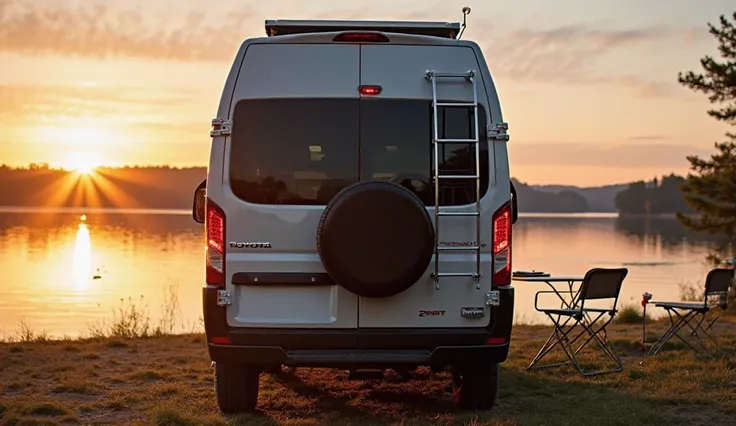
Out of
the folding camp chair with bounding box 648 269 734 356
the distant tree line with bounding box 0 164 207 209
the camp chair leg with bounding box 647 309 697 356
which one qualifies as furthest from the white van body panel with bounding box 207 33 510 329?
the distant tree line with bounding box 0 164 207 209

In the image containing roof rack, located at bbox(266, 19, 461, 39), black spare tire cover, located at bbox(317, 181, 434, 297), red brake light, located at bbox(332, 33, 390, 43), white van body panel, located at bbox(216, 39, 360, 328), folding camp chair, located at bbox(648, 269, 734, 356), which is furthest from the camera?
folding camp chair, located at bbox(648, 269, 734, 356)

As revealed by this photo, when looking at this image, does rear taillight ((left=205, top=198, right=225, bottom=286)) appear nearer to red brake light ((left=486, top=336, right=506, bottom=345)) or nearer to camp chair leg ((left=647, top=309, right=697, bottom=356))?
red brake light ((left=486, top=336, right=506, bottom=345))

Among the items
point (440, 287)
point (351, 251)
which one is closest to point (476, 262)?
point (440, 287)

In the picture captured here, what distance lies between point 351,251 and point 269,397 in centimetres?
222

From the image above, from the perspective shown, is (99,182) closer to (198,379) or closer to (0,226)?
(0,226)

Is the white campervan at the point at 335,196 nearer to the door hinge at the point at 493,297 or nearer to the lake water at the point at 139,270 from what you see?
the door hinge at the point at 493,297

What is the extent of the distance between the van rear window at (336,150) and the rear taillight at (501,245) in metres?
0.21

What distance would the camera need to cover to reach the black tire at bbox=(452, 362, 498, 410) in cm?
662

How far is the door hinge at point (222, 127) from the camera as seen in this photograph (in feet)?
19.5

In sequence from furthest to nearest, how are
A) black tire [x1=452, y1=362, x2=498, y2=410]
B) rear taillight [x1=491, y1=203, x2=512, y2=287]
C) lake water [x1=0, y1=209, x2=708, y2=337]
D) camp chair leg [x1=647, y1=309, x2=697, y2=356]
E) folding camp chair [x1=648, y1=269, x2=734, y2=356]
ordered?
1. lake water [x1=0, y1=209, x2=708, y2=337]
2. camp chair leg [x1=647, y1=309, x2=697, y2=356]
3. folding camp chair [x1=648, y1=269, x2=734, y2=356]
4. black tire [x1=452, y1=362, x2=498, y2=410]
5. rear taillight [x1=491, y1=203, x2=512, y2=287]

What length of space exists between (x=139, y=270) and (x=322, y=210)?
76.7ft

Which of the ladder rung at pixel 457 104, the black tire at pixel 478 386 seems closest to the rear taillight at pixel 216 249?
the ladder rung at pixel 457 104

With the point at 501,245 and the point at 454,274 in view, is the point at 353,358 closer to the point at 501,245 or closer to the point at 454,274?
the point at 454,274

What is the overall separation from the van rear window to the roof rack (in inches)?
27.3
